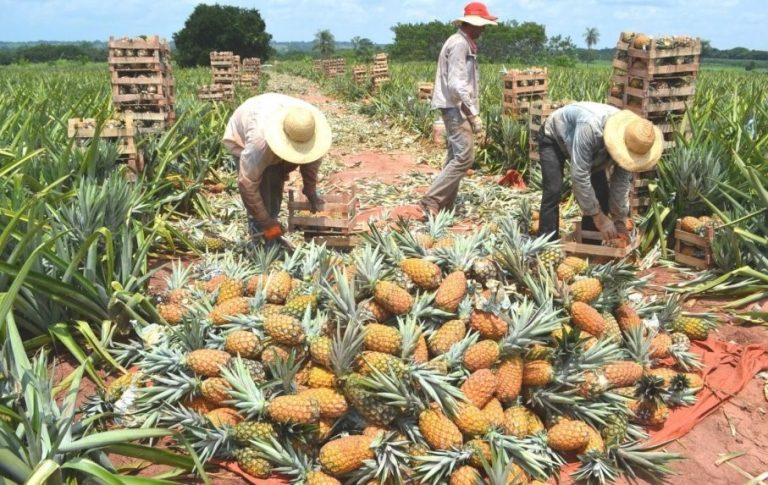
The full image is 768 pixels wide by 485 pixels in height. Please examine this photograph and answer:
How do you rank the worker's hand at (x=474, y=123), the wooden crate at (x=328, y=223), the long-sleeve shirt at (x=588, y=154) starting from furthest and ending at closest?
the worker's hand at (x=474, y=123)
the wooden crate at (x=328, y=223)
the long-sleeve shirt at (x=588, y=154)

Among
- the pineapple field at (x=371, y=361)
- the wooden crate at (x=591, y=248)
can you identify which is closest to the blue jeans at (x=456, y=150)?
the wooden crate at (x=591, y=248)

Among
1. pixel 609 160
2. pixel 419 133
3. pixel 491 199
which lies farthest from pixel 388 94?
pixel 609 160

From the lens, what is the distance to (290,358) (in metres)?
2.90

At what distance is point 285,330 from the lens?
9.89ft

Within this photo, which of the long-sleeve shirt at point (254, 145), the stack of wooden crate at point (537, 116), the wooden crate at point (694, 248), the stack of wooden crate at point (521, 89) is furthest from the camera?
the stack of wooden crate at point (521, 89)

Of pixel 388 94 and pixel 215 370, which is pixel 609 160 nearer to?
pixel 215 370

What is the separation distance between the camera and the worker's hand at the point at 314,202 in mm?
4957

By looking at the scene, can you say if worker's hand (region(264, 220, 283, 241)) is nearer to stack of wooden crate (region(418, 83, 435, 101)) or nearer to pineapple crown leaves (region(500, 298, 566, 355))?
pineapple crown leaves (region(500, 298, 566, 355))

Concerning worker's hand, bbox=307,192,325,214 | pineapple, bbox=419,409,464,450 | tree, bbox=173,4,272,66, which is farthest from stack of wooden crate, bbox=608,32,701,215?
tree, bbox=173,4,272,66

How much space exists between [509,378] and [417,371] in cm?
51

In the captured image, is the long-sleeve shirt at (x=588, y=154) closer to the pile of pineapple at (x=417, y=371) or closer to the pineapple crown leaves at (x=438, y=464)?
the pile of pineapple at (x=417, y=371)

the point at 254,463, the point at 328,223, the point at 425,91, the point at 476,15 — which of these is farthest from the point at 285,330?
the point at 425,91

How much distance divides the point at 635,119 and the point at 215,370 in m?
3.16

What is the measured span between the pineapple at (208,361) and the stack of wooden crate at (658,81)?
14.2 ft
